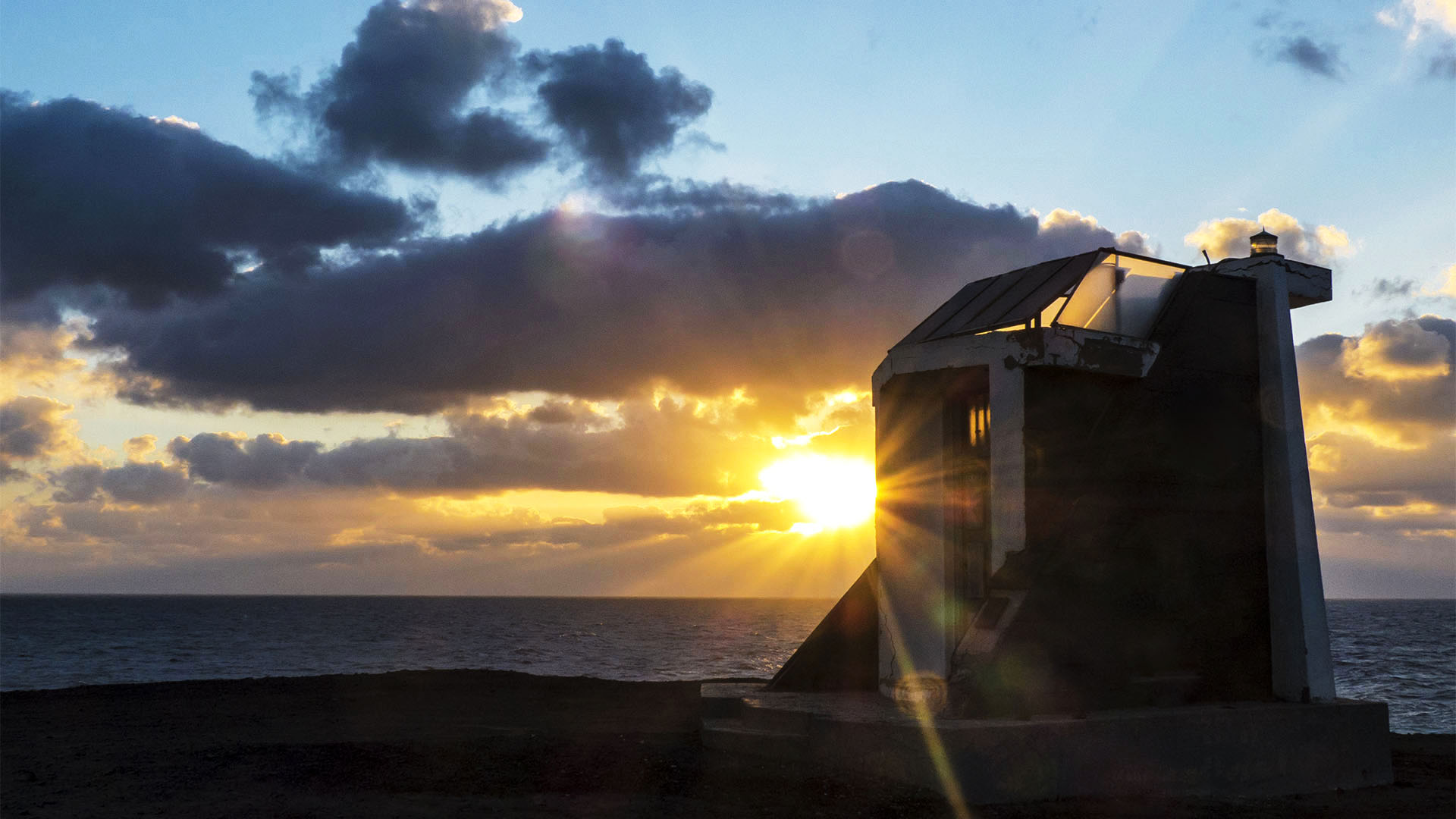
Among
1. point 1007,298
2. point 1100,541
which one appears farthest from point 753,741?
point 1007,298

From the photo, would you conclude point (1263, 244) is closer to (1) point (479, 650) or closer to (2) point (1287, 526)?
(2) point (1287, 526)

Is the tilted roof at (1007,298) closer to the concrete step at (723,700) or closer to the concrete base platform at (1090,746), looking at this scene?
the concrete base platform at (1090,746)

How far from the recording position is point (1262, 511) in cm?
1382

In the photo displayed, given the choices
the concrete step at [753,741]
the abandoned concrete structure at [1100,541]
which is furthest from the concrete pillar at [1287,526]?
the concrete step at [753,741]

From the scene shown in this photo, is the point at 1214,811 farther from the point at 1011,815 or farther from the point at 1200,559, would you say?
the point at 1200,559

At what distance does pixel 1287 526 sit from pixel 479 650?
2118 inches

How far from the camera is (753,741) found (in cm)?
1281

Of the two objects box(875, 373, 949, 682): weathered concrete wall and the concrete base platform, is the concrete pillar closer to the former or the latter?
the concrete base platform

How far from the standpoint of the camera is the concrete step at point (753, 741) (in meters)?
12.3

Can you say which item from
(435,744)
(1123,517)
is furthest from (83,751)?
(1123,517)

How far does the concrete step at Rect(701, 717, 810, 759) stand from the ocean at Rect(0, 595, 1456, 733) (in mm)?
8941

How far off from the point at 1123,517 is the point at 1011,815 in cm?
403

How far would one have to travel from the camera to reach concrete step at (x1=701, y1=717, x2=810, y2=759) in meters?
12.3

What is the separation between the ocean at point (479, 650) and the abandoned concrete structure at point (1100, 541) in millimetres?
9200
